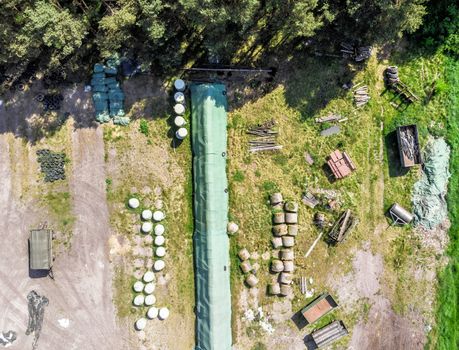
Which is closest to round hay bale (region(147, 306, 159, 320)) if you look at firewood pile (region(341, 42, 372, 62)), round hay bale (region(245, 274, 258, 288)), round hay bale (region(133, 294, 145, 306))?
round hay bale (region(133, 294, 145, 306))

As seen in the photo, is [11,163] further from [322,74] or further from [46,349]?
[322,74]

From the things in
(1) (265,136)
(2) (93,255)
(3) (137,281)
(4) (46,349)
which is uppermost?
(1) (265,136)

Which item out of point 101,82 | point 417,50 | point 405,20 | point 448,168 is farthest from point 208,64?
point 448,168

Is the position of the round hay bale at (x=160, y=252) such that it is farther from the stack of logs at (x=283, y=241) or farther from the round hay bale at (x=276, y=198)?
the round hay bale at (x=276, y=198)

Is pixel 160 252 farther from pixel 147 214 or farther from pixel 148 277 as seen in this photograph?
pixel 147 214

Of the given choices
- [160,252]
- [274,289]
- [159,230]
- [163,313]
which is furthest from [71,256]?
[274,289]

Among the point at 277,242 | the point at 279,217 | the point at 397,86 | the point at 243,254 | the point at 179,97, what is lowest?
the point at 243,254
